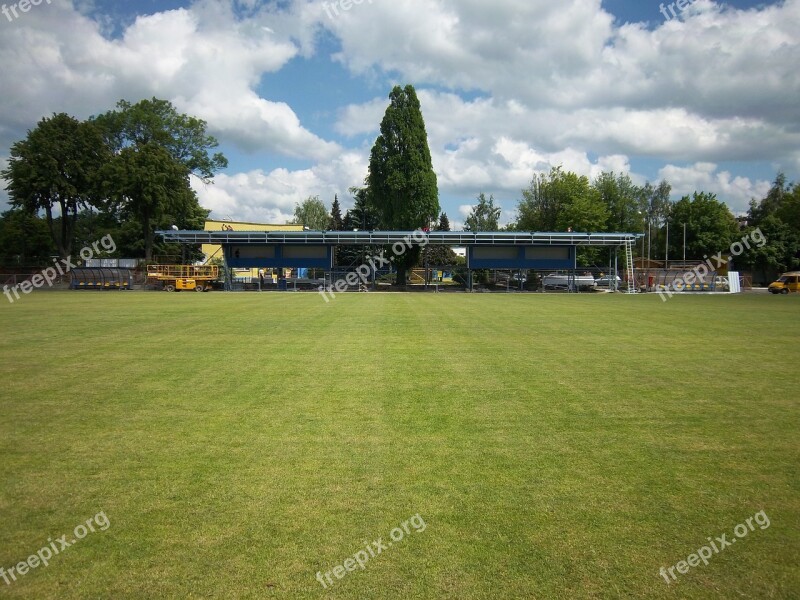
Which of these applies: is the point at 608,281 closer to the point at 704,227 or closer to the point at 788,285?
the point at 788,285

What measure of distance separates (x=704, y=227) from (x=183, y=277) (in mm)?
64281

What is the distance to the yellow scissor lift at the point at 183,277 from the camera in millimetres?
48906

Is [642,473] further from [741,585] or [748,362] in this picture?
[748,362]

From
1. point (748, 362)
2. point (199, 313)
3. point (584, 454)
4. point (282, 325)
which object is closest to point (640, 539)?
point (584, 454)

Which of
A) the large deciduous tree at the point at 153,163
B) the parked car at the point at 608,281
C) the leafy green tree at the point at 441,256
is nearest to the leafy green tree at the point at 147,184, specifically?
the large deciduous tree at the point at 153,163

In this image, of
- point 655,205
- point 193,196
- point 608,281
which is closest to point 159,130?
point 193,196

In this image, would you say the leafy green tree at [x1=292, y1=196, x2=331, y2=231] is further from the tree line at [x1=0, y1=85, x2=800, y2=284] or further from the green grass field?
the green grass field

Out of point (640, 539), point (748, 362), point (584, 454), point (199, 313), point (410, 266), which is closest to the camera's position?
point (640, 539)

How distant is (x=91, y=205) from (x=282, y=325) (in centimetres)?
5421

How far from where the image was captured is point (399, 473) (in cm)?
560

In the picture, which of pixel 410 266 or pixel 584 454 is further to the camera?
pixel 410 266

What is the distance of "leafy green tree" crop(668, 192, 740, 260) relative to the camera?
69.5 meters

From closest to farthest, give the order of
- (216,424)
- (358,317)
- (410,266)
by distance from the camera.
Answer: (216,424), (358,317), (410,266)

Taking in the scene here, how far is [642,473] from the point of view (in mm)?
5641
